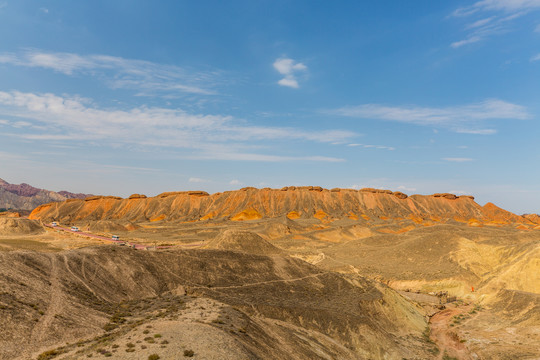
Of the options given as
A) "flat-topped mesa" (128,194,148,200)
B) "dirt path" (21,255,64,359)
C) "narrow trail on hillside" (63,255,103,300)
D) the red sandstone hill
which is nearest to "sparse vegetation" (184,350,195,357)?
"dirt path" (21,255,64,359)

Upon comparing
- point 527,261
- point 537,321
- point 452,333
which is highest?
point 527,261

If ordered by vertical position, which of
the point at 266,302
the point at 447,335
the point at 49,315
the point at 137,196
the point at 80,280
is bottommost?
the point at 447,335

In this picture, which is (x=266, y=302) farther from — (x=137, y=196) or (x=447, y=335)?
(x=137, y=196)

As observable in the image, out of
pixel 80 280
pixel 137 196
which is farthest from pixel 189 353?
pixel 137 196

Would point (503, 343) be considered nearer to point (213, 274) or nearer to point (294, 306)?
point (294, 306)

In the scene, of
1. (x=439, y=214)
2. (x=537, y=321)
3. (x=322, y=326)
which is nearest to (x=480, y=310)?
(x=537, y=321)

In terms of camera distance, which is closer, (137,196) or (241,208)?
(241,208)

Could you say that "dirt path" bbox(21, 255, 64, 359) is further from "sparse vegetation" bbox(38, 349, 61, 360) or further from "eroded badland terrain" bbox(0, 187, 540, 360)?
"sparse vegetation" bbox(38, 349, 61, 360)
